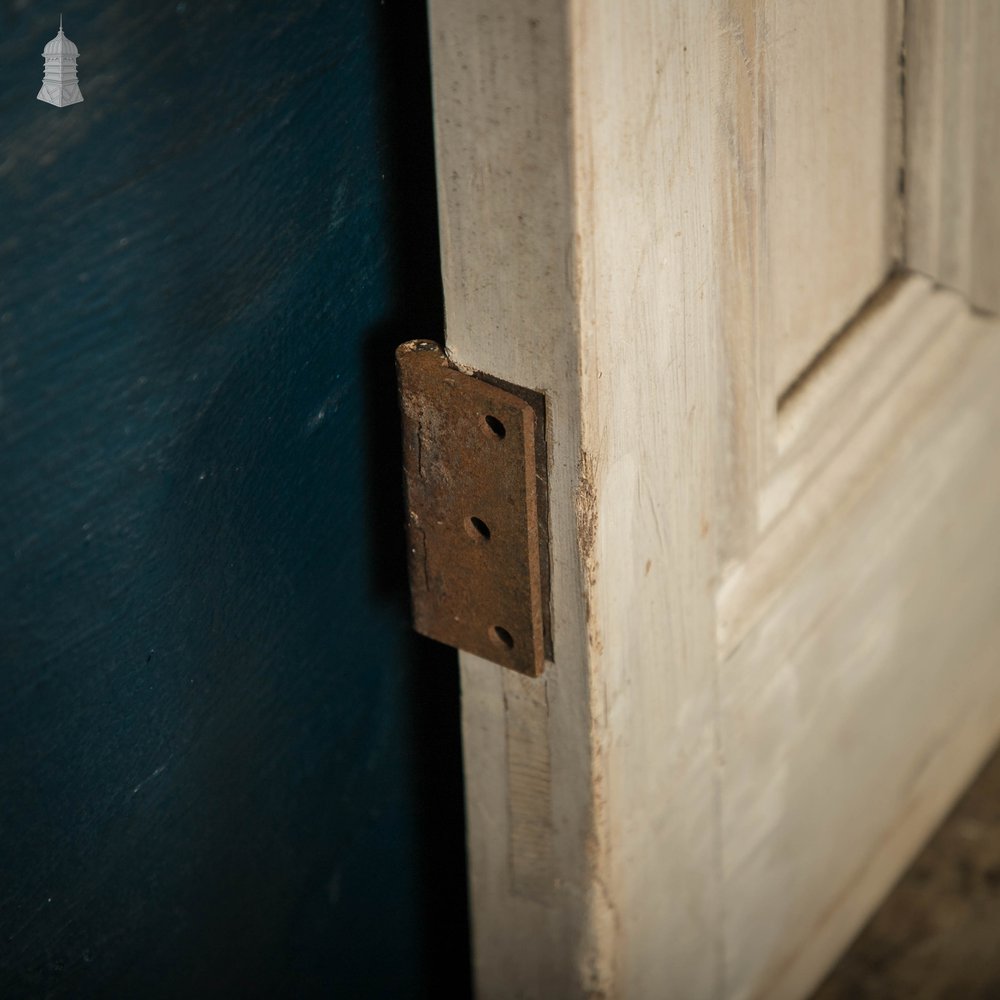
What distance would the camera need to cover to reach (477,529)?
0.82 metres

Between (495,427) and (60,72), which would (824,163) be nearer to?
(495,427)

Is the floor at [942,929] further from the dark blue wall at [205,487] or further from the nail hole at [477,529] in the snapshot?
the nail hole at [477,529]

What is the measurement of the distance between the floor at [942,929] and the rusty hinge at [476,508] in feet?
2.33

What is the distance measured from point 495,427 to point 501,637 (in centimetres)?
13

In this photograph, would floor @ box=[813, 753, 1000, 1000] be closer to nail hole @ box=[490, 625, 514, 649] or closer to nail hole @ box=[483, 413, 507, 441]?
nail hole @ box=[490, 625, 514, 649]

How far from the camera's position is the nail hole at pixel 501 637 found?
0.84 meters

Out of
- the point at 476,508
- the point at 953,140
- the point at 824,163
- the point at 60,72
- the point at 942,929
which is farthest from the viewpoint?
the point at 942,929

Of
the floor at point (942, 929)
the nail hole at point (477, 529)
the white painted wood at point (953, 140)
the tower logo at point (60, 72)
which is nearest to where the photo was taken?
the tower logo at point (60, 72)

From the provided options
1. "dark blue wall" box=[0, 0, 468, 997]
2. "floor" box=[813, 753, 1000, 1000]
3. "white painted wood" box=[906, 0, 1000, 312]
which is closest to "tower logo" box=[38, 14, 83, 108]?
"dark blue wall" box=[0, 0, 468, 997]

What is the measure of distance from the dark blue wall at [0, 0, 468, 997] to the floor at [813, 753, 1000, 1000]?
0.57m

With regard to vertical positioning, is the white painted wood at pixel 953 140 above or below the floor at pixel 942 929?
above

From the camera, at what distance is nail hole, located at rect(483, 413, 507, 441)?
2.52ft

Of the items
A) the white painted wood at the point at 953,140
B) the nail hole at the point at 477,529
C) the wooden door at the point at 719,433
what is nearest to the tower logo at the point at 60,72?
the wooden door at the point at 719,433

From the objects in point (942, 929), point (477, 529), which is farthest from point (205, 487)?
point (942, 929)
